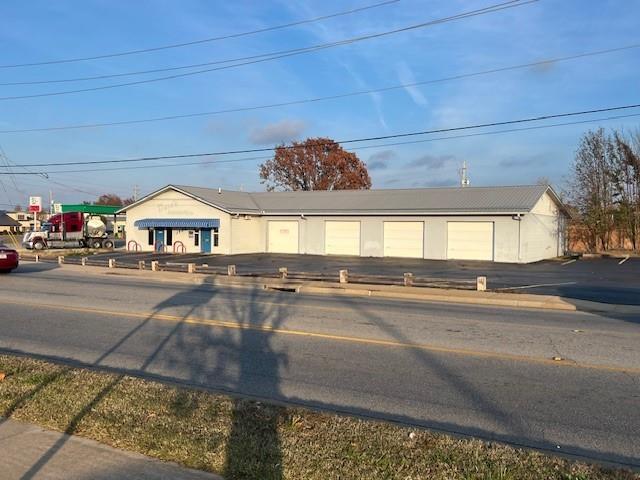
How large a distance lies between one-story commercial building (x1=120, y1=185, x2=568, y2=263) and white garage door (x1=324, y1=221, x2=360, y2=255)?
7 centimetres

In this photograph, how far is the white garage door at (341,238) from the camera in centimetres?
3956

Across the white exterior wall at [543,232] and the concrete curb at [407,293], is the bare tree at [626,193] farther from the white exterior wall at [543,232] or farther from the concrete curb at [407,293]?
the concrete curb at [407,293]

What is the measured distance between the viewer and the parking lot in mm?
19953

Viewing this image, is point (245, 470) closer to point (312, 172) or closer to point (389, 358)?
point (389, 358)

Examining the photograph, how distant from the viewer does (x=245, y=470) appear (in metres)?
4.10

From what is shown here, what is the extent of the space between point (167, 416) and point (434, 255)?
32.1 meters

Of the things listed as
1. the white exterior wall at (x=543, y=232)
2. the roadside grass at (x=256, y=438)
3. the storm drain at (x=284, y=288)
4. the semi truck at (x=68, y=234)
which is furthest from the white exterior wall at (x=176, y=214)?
the roadside grass at (x=256, y=438)

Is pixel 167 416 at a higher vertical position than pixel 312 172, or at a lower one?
lower

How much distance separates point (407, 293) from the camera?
1855cm

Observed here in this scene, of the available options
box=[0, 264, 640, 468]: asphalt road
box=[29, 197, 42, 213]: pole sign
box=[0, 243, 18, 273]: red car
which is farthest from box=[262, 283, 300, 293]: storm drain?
box=[29, 197, 42, 213]: pole sign

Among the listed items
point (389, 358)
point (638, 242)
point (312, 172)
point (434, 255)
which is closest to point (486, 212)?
point (434, 255)

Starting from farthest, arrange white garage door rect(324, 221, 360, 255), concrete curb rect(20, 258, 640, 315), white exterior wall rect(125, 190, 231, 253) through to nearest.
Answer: white exterior wall rect(125, 190, 231, 253) → white garage door rect(324, 221, 360, 255) → concrete curb rect(20, 258, 640, 315)

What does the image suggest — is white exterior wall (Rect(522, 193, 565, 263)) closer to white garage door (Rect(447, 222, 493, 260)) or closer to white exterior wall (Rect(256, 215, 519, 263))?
white exterior wall (Rect(256, 215, 519, 263))

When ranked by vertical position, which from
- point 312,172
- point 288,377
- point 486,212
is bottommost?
point 288,377
